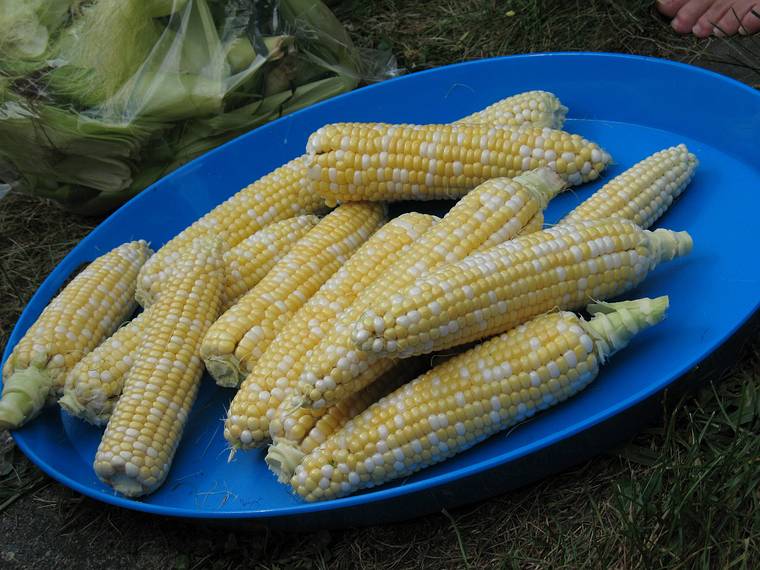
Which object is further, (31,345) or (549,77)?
(549,77)

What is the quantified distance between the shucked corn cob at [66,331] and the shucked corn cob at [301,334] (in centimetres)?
65

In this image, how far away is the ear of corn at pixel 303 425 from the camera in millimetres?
2029

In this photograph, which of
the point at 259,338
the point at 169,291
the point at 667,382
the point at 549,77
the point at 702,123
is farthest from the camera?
the point at 549,77

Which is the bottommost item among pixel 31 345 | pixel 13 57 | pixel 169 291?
pixel 31 345

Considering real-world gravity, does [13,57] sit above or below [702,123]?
below

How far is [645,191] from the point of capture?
93.0 inches

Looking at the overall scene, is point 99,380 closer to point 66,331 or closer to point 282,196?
point 66,331

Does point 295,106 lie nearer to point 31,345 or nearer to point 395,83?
point 395,83

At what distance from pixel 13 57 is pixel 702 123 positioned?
2.46 meters

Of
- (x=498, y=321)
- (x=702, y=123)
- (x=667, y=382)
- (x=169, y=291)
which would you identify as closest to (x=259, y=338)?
(x=169, y=291)

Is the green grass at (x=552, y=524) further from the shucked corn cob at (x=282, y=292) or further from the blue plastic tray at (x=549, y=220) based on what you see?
the shucked corn cob at (x=282, y=292)

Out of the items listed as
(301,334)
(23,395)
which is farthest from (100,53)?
(301,334)

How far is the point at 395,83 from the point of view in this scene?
3154 mm

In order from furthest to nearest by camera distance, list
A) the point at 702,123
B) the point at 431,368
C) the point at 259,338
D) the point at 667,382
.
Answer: the point at 702,123 < the point at 259,338 < the point at 431,368 < the point at 667,382
